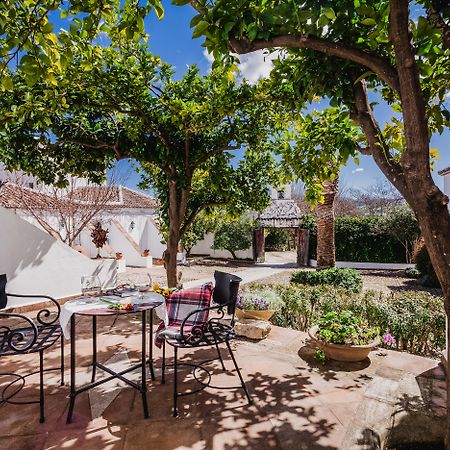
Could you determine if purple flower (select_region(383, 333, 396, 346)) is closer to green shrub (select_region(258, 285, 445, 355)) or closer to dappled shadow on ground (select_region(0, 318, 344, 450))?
green shrub (select_region(258, 285, 445, 355))

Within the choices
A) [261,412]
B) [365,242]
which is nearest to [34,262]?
→ [261,412]

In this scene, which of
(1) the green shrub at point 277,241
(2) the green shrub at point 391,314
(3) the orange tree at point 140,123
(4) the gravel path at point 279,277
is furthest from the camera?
(1) the green shrub at point 277,241

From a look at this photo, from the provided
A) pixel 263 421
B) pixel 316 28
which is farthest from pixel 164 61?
pixel 263 421

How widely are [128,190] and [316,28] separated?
24944 millimetres

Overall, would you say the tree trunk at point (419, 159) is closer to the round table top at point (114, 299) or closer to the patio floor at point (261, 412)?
the patio floor at point (261, 412)

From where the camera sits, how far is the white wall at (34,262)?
6.22 meters

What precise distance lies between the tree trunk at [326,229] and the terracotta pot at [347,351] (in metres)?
8.07

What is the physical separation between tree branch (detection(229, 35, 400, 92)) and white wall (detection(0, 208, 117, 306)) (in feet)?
16.5

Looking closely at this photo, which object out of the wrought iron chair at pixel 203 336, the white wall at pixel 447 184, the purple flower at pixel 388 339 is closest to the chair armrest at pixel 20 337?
the wrought iron chair at pixel 203 336

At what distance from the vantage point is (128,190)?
83.6 ft

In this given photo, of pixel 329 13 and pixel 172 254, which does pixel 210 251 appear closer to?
pixel 172 254

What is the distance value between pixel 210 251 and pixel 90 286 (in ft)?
62.1

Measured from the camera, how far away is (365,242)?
1747cm

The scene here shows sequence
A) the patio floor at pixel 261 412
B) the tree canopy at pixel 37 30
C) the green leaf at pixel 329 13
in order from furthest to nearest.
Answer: the patio floor at pixel 261 412, the tree canopy at pixel 37 30, the green leaf at pixel 329 13
